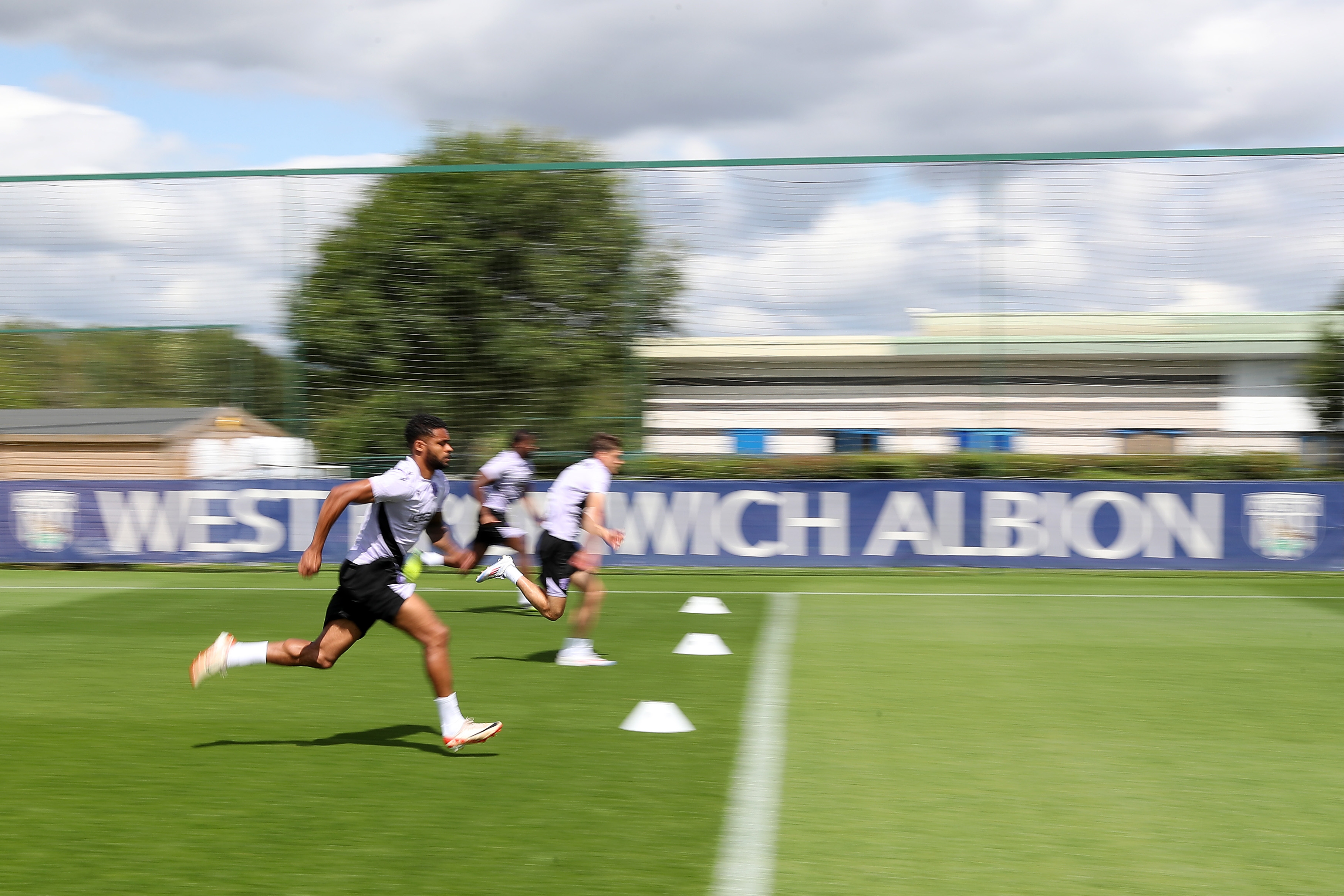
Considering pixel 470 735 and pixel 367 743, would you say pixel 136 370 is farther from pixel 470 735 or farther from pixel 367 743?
pixel 470 735

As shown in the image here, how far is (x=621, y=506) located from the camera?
15250 mm

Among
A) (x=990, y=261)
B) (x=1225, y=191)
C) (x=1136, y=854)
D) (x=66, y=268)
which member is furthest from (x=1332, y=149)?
(x=66, y=268)

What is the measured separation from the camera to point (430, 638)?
611 cm

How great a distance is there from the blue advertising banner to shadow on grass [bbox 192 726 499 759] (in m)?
8.46

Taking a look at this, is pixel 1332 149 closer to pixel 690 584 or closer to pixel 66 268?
pixel 690 584

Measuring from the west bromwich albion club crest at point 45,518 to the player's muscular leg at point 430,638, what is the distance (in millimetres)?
11540

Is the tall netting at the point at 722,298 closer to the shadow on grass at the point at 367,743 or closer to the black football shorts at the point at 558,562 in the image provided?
the black football shorts at the point at 558,562

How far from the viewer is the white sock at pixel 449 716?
6.09 metres

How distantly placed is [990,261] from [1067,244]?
0.97 m

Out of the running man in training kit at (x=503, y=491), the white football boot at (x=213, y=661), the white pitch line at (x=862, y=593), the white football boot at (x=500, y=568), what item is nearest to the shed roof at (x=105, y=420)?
the white pitch line at (x=862, y=593)

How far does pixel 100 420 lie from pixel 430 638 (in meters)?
12.2

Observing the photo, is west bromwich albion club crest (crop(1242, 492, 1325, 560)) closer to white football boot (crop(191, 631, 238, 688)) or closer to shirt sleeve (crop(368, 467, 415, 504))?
shirt sleeve (crop(368, 467, 415, 504))

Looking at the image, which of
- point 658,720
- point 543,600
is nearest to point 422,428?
point 658,720

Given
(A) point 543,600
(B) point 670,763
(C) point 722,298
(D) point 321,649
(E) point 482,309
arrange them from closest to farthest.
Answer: (B) point 670,763 < (D) point 321,649 < (A) point 543,600 < (C) point 722,298 < (E) point 482,309
